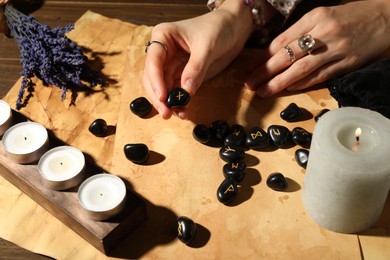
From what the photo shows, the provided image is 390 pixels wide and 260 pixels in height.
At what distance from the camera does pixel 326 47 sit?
97 centimetres

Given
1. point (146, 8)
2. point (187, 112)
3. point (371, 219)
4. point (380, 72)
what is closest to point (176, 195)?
point (187, 112)

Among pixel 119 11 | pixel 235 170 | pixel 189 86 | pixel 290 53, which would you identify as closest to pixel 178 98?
pixel 189 86

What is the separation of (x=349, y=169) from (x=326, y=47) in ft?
1.22

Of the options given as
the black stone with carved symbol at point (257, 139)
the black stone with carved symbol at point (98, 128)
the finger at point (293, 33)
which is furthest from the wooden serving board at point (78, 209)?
the finger at point (293, 33)

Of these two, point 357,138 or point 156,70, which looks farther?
point 156,70

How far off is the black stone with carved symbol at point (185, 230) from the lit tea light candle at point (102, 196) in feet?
0.31

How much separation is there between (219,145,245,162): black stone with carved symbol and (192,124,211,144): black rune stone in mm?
41

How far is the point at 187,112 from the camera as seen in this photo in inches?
37.8

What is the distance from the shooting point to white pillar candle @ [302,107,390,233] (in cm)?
67

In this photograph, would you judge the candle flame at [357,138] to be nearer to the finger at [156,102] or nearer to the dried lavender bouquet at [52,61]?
the finger at [156,102]

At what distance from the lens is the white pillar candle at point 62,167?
780mm

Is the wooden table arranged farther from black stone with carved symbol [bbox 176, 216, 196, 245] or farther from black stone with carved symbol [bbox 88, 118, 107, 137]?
black stone with carved symbol [bbox 176, 216, 196, 245]

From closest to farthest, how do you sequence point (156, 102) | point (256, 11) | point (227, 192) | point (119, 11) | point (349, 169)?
1. point (349, 169)
2. point (227, 192)
3. point (156, 102)
4. point (256, 11)
5. point (119, 11)

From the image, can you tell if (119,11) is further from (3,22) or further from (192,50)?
(192,50)
